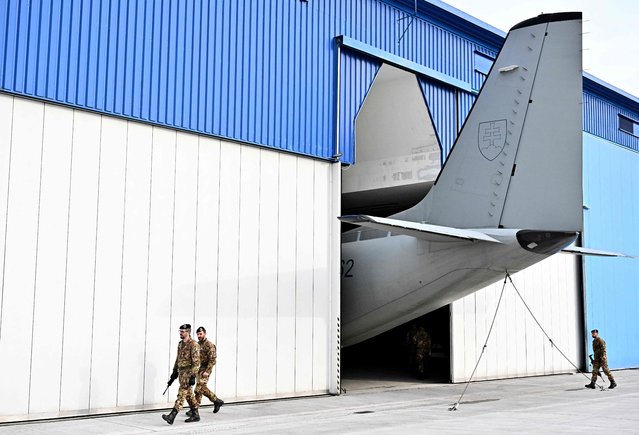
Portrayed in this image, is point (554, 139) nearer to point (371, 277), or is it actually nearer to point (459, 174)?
point (459, 174)

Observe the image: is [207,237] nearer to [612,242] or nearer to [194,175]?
[194,175]

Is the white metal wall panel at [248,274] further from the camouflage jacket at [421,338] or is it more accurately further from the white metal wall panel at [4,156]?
the camouflage jacket at [421,338]

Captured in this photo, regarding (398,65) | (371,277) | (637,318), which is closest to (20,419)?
(371,277)

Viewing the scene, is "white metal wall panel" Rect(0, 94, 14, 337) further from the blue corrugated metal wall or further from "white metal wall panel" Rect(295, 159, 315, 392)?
the blue corrugated metal wall

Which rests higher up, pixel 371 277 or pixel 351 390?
pixel 371 277

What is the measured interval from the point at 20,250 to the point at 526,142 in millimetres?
10747

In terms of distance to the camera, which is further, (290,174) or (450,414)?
(290,174)

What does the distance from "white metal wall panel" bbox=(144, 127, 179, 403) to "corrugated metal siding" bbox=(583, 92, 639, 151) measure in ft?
64.9

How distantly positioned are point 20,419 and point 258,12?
1050 centimetres

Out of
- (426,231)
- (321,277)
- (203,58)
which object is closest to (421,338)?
(321,277)

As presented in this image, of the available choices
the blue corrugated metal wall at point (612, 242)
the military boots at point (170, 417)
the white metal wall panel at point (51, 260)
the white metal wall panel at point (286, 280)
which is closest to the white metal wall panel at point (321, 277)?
the white metal wall panel at point (286, 280)

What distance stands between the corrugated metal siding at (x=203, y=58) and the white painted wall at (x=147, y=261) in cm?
49

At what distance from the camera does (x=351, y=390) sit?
1848cm

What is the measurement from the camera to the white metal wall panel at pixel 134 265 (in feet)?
43.5
